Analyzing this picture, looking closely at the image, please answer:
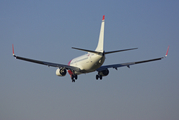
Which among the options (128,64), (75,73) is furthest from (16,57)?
(128,64)

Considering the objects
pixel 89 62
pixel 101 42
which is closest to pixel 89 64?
pixel 89 62

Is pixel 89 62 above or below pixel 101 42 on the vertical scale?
below

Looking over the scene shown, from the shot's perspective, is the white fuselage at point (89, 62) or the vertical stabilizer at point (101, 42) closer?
the white fuselage at point (89, 62)

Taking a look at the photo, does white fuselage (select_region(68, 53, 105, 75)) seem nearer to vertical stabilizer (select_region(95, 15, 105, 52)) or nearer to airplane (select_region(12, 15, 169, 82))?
airplane (select_region(12, 15, 169, 82))

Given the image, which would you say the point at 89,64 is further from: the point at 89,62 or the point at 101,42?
the point at 101,42

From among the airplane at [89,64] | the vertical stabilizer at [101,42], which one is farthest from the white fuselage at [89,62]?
the vertical stabilizer at [101,42]

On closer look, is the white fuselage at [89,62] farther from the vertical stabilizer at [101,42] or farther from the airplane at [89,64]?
the vertical stabilizer at [101,42]

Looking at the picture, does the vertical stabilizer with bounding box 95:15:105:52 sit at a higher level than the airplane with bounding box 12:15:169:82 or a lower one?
higher

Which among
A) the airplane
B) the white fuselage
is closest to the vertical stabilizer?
the airplane

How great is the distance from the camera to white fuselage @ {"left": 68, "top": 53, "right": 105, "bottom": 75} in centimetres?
6686

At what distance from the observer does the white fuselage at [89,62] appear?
219 ft

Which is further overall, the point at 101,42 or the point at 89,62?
the point at 101,42

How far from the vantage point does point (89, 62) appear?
227 feet

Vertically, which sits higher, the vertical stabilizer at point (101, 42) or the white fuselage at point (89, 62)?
the vertical stabilizer at point (101, 42)
